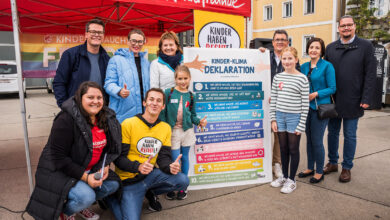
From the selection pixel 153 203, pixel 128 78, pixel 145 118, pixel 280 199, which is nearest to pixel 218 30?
pixel 128 78

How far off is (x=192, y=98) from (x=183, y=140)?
0.45m

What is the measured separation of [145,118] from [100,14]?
12.6 feet

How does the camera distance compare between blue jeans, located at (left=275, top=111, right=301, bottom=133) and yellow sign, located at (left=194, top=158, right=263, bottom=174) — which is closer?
blue jeans, located at (left=275, top=111, right=301, bottom=133)

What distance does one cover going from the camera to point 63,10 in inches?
197

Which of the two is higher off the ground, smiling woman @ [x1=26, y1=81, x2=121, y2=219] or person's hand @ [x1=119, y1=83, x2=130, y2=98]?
person's hand @ [x1=119, y1=83, x2=130, y2=98]

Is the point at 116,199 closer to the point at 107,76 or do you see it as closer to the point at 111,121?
the point at 111,121

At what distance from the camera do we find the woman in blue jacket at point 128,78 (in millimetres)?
2969

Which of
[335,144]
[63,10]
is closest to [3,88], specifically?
[63,10]

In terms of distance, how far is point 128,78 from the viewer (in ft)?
9.82

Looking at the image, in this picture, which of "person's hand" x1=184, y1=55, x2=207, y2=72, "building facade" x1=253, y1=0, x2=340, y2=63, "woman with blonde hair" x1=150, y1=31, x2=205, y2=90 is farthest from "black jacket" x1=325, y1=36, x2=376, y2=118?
"building facade" x1=253, y1=0, x2=340, y2=63

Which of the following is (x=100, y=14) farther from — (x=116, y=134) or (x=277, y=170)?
(x=277, y=170)

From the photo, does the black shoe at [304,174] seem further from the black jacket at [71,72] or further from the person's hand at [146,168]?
the black jacket at [71,72]

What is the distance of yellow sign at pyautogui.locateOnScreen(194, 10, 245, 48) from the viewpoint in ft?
13.1

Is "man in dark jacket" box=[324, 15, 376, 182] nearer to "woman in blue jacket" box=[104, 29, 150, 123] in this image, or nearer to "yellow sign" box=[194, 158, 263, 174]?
"yellow sign" box=[194, 158, 263, 174]
